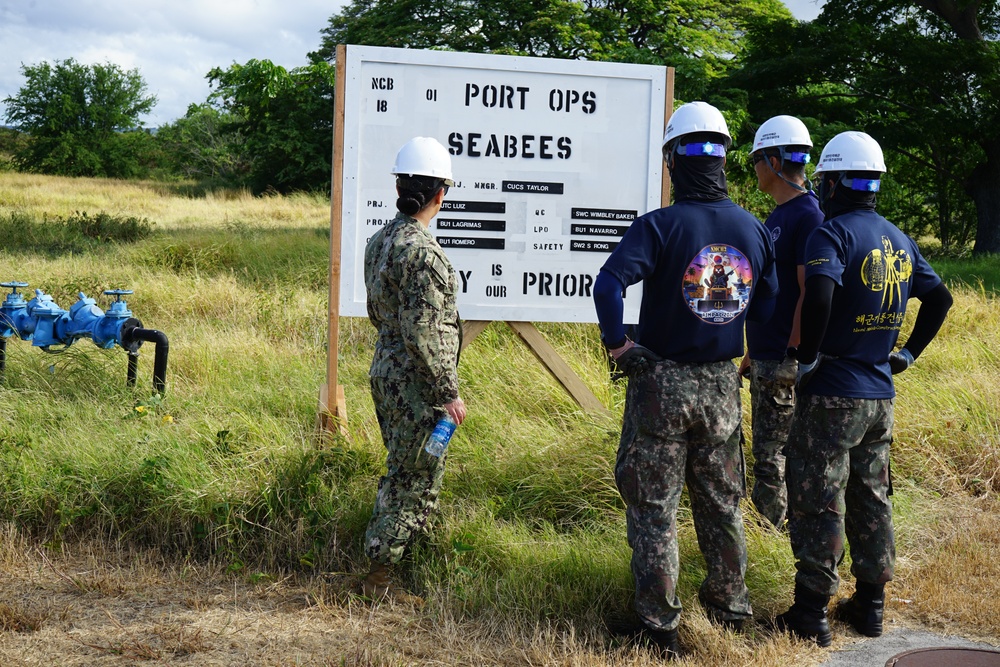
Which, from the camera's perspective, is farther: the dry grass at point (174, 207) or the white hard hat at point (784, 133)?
the dry grass at point (174, 207)

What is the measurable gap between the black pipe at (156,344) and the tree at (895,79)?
13.0 m

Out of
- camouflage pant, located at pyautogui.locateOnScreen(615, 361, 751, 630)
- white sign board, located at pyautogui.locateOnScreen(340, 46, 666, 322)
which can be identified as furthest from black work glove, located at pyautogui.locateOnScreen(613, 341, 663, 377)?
white sign board, located at pyautogui.locateOnScreen(340, 46, 666, 322)

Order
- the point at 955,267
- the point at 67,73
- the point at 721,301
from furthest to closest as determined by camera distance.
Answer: the point at 67,73
the point at 955,267
the point at 721,301

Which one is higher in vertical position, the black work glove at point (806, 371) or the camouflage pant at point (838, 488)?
the black work glove at point (806, 371)

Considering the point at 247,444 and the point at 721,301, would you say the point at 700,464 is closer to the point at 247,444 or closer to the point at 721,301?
the point at 721,301

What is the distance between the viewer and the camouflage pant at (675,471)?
342 centimetres

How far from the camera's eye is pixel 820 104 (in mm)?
16953

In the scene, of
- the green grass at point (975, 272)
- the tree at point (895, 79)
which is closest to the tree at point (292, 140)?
the tree at point (895, 79)

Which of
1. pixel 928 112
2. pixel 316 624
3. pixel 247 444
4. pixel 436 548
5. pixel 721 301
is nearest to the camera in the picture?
pixel 721 301

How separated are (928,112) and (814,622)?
51.2 feet

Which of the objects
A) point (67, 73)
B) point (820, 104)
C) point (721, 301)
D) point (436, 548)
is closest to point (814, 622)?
point (721, 301)

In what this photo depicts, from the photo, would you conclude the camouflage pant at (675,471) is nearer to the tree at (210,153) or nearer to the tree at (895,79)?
the tree at (895,79)

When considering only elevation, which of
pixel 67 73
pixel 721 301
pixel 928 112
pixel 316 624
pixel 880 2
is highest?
pixel 67 73

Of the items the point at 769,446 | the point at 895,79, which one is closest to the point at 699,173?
the point at 769,446
